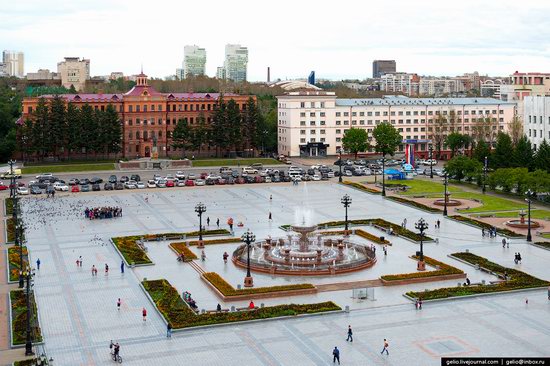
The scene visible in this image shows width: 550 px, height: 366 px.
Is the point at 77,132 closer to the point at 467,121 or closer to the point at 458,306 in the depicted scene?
the point at 467,121

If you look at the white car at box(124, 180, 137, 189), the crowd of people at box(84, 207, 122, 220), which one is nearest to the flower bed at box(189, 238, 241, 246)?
the crowd of people at box(84, 207, 122, 220)

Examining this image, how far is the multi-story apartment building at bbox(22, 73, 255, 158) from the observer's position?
4643 inches

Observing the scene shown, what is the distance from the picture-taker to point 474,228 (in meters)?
63.1

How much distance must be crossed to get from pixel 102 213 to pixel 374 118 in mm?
66785

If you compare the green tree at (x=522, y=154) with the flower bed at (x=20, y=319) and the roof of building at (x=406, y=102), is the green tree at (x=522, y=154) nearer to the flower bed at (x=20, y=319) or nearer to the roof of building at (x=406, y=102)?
the roof of building at (x=406, y=102)

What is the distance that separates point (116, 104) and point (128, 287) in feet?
251

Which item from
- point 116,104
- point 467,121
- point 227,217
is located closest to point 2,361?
point 227,217

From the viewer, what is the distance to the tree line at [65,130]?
10781 centimetres

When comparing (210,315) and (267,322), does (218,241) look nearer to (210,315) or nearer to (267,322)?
(210,315)

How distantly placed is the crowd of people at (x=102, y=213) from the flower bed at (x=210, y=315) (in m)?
28.0

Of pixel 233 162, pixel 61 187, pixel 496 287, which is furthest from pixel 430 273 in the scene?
pixel 233 162

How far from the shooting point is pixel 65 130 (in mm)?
109688

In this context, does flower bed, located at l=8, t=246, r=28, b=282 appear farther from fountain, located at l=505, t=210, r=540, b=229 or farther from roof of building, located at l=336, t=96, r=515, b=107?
roof of building, located at l=336, t=96, r=515, b=107

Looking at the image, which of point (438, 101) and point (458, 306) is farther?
point (438, 101)
